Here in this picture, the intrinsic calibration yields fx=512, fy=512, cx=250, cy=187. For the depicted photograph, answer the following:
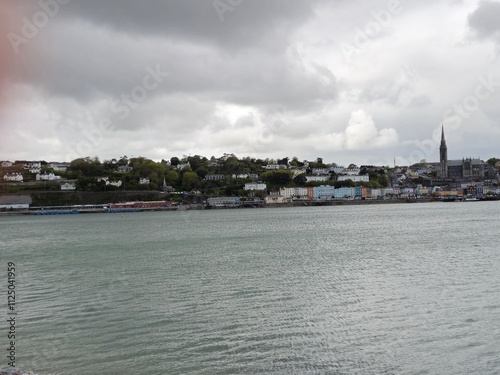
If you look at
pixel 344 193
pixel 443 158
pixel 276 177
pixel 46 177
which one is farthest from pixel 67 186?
pixel 443 158

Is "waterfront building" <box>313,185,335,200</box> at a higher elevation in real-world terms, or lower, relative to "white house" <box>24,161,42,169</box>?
lower

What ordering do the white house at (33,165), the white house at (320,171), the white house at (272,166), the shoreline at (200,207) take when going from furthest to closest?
1. the white house at (272,166)
2. the white house at (320,171)
3. the white house at (33,165)
4. the shoreline at (200,207)

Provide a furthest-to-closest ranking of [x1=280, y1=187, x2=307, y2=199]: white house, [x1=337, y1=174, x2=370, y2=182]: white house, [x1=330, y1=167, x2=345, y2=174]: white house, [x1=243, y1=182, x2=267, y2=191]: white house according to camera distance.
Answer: [x1=330, y1=167, x2=345, y2=174]: white house, [x1=337, y1=174, x2=370, y2=182]: white house, [x1=280, y1=187, x2=307, y2=199]: white house, [x1=243, y1=182, x2=267, y2=191]: white house

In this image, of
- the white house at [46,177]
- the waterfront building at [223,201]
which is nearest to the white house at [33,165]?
the white house at [46,177]

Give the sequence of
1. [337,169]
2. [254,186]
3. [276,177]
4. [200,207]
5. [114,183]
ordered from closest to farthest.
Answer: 1. [200,207]
2. [114,183]
3. [254,186]
4. [276,177]
5. [337,169]

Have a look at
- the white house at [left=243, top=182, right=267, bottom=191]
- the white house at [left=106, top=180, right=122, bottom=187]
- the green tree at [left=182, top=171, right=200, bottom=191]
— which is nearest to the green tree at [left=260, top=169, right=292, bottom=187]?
the white house at [left=243, top=182, right=267, bottom=191]

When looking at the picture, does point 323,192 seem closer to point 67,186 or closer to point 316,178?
point 316,178

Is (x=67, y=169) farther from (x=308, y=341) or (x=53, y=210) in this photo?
(x=308, y=341)

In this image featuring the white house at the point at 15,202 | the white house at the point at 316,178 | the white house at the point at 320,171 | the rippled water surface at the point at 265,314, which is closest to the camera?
the rippled water surface at the point at 265,314

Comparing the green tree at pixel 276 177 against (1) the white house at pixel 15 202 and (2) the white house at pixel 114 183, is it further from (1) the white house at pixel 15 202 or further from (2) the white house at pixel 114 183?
(1) the white house at pixel 15 202

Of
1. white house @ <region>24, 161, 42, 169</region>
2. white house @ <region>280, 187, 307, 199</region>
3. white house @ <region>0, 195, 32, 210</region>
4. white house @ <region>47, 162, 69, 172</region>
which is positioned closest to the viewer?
white house @ <region>0, 195, 32, 210</region>

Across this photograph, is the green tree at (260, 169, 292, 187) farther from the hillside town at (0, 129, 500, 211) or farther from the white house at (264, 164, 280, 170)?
the white house at (264, 164, 280, 170)

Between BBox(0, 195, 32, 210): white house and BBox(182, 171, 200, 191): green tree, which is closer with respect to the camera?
BBox(0, 195, 32, 210): white house

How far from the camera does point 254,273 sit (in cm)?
1680
